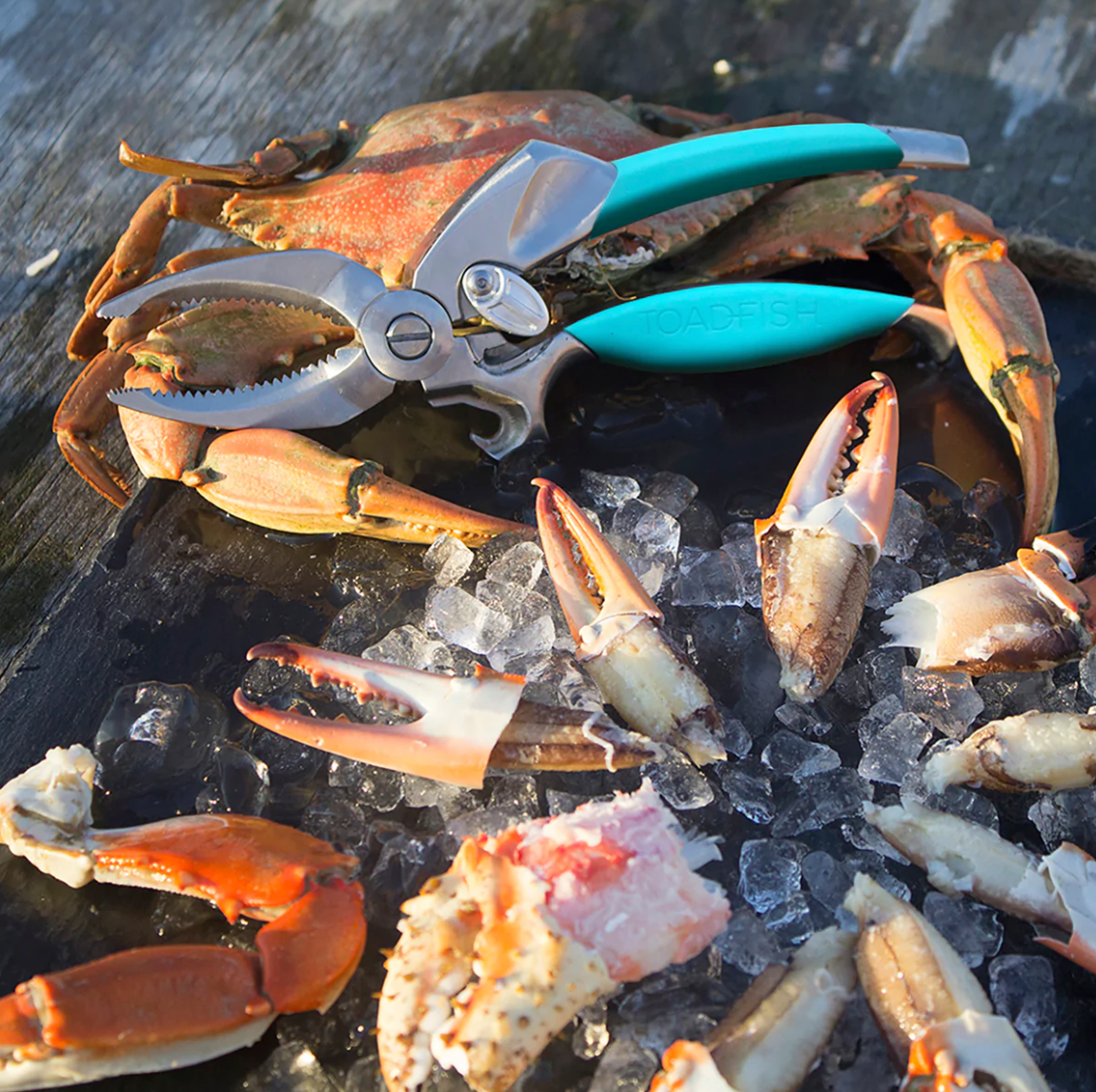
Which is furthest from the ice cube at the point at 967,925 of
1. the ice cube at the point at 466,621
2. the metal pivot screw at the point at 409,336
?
the metal pivot screw at the point at 409,336

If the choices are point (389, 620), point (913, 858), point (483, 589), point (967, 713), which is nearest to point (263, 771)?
point (389, 620)

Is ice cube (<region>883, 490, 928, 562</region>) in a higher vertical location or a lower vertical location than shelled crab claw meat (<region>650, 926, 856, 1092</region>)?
lower

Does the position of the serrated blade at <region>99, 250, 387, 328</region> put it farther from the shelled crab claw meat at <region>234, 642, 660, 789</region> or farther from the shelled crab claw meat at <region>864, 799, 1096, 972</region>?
the shelled crab claw meat at <region>864, 799, 1096, 972</region>

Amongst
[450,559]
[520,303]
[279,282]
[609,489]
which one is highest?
[279,282]

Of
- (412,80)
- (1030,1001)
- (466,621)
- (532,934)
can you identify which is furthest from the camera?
(412,80)

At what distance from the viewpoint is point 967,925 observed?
1.41 meters

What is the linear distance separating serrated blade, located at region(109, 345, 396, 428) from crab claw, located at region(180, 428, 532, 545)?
1.4 inches

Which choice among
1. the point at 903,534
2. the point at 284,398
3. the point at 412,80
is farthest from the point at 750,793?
the point at 412,80

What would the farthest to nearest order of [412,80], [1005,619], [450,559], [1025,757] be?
1. [412,80]
2. [450,559]
3. [1005,619]
4. [1025,757]

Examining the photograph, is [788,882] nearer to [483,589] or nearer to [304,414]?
[483,589]

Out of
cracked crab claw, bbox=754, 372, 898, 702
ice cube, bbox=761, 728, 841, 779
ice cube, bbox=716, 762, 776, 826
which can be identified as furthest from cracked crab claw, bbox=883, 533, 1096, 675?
ice cube, bbox=716, 762, 776, 826

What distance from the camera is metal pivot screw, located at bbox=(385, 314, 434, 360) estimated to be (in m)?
1.83

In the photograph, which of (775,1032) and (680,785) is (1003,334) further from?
(775,1032)

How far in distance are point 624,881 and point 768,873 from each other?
30 cm
